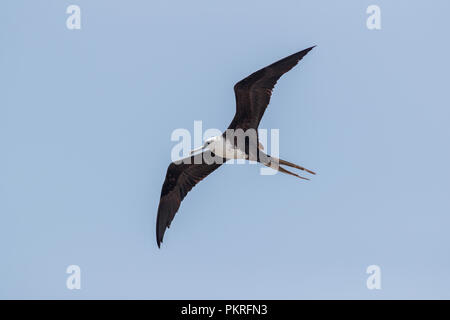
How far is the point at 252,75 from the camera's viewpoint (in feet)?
35.8

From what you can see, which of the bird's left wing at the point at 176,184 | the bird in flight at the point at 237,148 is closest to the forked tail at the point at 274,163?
the bird in flight at the point at 237,148

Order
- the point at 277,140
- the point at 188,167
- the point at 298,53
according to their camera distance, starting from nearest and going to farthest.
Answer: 1. the point at 298,53
2. the point at 277,140
3. the point at 188,167

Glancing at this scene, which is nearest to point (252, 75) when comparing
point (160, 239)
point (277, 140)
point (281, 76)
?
point (281, 76)

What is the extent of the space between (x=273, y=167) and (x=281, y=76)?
55.1 inches

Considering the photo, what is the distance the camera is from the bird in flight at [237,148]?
1093cm

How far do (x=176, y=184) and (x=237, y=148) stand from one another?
59.1 inches

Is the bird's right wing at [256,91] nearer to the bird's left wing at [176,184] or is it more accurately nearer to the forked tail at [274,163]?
the forked tail at [274,163]

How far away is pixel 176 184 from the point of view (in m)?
12.5

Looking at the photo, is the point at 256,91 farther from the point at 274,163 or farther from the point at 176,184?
the point at 176,184

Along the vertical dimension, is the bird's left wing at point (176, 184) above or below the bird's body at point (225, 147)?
below

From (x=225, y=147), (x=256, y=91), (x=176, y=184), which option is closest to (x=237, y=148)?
(x=225, y=147)

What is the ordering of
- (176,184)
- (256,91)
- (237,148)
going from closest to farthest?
(256,91) → (237,148) → (176,184)

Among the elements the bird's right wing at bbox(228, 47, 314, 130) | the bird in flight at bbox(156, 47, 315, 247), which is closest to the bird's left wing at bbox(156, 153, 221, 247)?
the bird in flight at bbox(156, 47, 315, 247)
